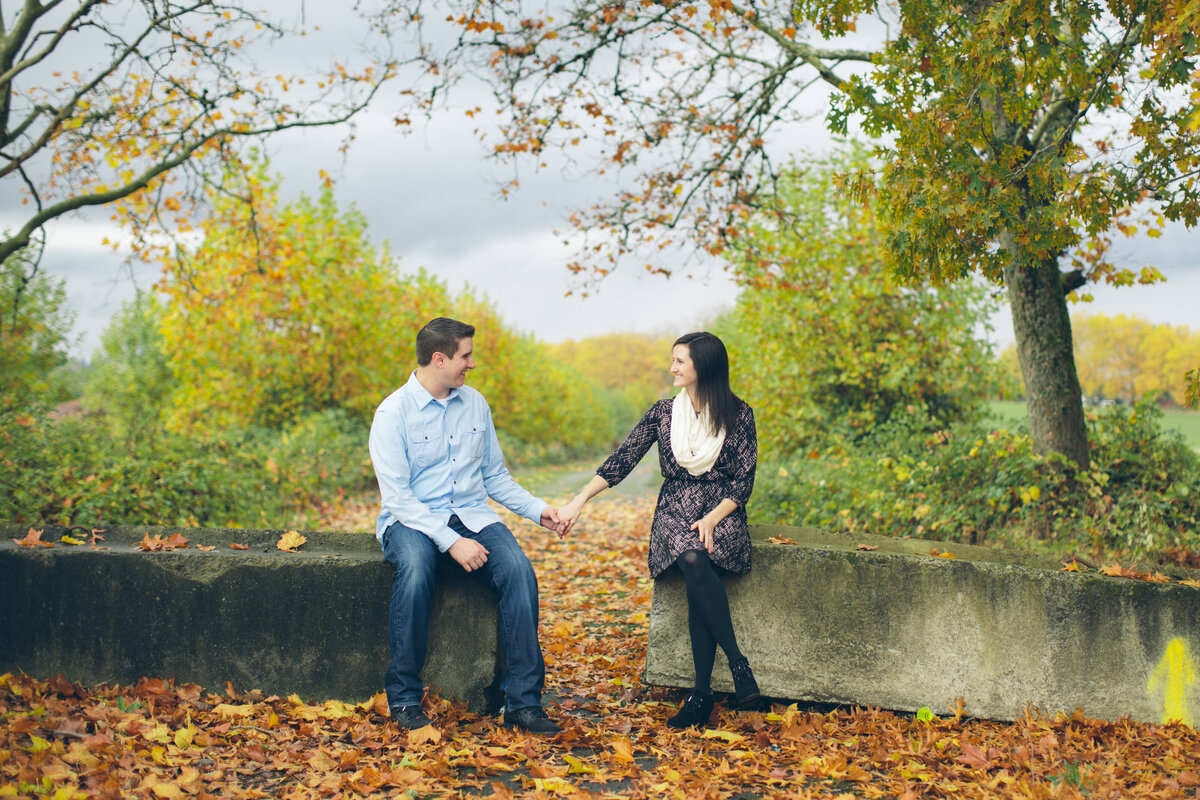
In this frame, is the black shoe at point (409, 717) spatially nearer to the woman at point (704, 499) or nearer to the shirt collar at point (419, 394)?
the woman at point (704, 499)

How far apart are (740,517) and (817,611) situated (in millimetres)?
614

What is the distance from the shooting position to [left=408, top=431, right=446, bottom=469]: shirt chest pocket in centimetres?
390

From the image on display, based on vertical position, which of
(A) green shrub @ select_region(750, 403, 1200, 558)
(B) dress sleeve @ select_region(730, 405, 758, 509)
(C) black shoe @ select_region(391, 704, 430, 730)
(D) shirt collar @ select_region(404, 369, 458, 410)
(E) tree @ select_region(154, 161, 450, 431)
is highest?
(E) tree @ select_region(154, 161, 450, 431)

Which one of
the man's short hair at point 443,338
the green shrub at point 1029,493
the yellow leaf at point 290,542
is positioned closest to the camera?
the man's short hair at point 443,338

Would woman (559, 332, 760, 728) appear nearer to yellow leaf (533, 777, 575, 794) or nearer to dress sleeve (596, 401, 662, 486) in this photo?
dress sleeve (596, 401, 662, 486)

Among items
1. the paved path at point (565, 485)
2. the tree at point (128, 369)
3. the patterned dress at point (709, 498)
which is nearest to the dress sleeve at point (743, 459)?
the patterned dress at point (709, 498)

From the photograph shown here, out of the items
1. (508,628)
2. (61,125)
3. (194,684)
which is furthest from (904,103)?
(61,125)

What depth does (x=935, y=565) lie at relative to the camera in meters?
3.95

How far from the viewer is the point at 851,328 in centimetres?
1152

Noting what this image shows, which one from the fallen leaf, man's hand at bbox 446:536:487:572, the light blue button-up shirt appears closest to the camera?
the fallen leaf

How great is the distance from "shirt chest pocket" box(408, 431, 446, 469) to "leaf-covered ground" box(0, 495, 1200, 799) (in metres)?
1.09

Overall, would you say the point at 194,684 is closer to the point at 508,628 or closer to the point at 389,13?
the point at 508,628

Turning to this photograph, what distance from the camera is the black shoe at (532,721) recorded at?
3.65 m

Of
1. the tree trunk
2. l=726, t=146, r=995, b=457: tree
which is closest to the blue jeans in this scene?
the tree trunk
